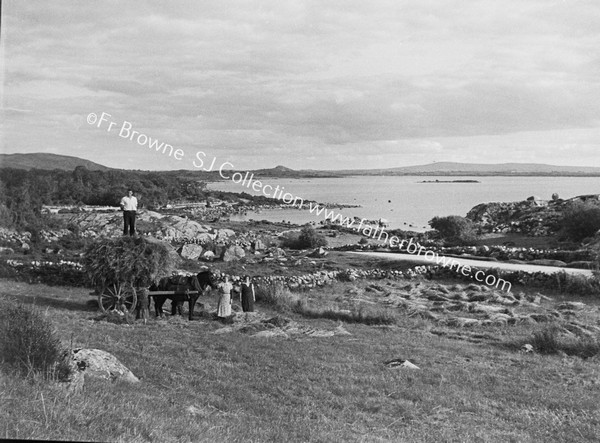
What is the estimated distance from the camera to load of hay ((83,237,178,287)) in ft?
41.1

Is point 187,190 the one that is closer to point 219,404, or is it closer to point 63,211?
point 63,211

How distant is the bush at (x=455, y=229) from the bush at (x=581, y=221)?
4.47m

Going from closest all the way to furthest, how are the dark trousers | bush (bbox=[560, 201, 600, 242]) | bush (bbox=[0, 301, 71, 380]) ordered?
bush (bbox=[0, 301, 71, 380])
the dark trousers
bush (bbox=[560, 201, 600, 242])

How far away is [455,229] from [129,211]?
2194cm

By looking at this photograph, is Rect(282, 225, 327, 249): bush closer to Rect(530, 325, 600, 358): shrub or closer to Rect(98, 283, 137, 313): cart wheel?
Rect(98, 283, 137, 313): cart wheel

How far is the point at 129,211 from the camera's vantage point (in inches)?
517

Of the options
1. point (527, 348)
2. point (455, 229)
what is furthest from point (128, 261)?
point (455, 229)

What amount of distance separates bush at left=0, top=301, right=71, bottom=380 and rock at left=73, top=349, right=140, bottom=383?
0.42 meters

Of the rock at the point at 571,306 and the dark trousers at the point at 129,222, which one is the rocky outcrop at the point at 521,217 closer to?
the rock at the point at 571,306

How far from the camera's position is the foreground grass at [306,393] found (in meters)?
5.02

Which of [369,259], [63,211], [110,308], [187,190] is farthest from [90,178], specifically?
[110,308]

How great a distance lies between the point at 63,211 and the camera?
3478cm

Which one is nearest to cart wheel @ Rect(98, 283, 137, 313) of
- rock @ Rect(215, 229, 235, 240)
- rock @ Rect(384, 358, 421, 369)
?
rock @ Rect(384, 358, 421, 369)

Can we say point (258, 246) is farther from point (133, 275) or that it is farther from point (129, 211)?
point (133, 275)
